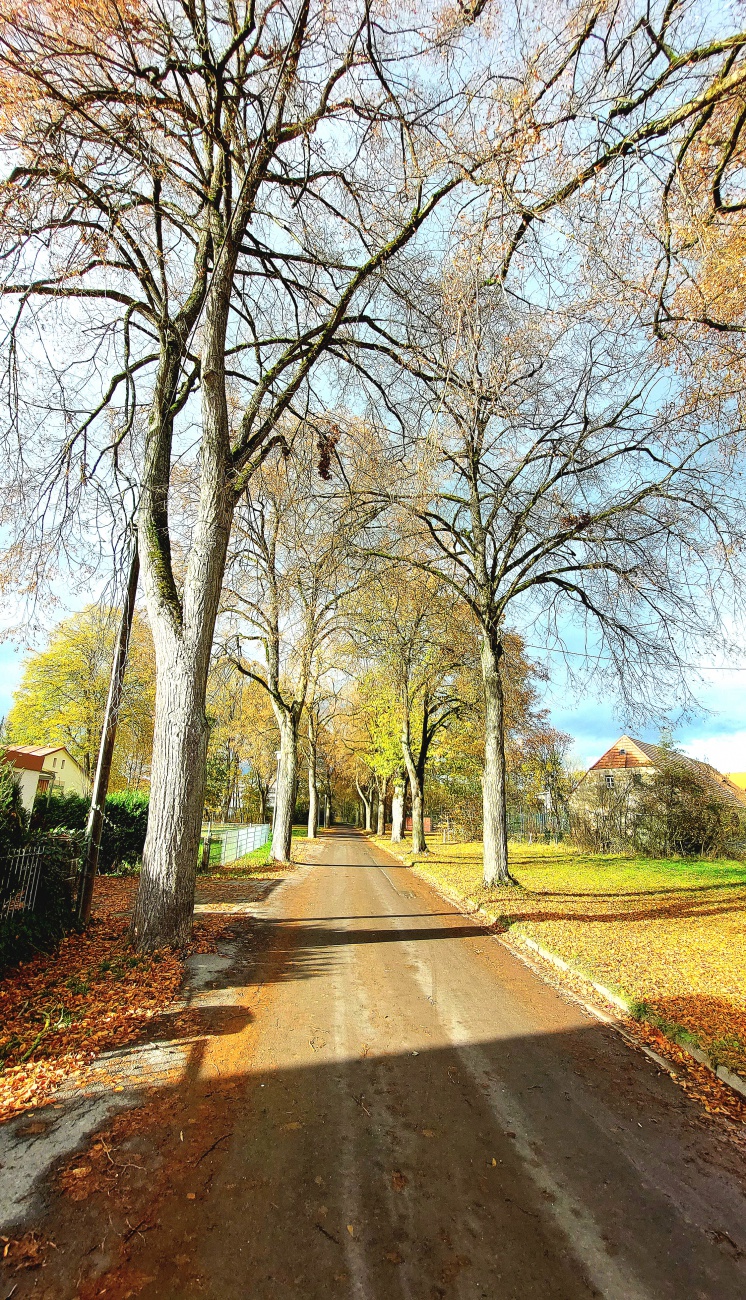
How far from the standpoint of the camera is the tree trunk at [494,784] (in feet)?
39.2

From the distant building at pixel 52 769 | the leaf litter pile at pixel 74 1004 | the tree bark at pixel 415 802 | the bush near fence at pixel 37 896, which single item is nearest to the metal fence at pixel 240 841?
the tree bark at pixel 415 802

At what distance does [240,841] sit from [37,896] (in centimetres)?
1304

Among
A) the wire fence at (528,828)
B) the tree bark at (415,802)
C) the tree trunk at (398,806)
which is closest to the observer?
the tree bark at (415,802)

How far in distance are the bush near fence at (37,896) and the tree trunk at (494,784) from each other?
7744mm

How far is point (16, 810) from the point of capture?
684cm

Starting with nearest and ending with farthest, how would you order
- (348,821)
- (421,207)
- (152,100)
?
(152,100)
(421,207)
(348,821)

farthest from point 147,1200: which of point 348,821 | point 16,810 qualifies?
point 348,821

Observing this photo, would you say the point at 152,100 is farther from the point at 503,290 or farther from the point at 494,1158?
the point at 494,1158

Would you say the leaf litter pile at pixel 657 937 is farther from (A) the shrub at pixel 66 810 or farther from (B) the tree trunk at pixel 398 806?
(B) the tree trunk at pixel 398 806

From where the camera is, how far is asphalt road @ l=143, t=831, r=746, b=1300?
2357mm

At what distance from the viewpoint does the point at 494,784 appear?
12.2 m

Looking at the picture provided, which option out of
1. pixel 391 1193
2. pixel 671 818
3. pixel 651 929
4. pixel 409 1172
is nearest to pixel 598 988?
pixel 651 929

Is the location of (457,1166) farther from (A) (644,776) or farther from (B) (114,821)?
(A) (644,776)

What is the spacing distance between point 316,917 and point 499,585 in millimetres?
8591
